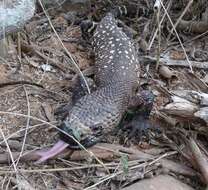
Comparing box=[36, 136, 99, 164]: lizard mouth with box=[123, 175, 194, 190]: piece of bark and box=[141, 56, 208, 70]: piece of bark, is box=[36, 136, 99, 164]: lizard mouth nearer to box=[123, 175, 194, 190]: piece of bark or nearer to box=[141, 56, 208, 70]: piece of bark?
box=[123, 175, 194, 190]: piece of bark

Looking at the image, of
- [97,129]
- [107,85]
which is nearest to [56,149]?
[97,129]

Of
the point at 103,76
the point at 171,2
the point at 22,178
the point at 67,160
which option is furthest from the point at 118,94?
the point at 171,2

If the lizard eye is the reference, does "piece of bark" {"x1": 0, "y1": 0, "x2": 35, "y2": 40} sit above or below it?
above

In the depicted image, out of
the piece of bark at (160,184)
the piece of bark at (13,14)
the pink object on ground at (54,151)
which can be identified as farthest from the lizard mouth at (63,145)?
the piece of bark at (13,14)

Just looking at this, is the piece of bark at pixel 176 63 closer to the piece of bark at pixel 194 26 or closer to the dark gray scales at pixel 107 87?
the dark gray scales at pixel 107 87

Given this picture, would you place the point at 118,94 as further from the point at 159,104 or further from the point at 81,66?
the point at 81,66

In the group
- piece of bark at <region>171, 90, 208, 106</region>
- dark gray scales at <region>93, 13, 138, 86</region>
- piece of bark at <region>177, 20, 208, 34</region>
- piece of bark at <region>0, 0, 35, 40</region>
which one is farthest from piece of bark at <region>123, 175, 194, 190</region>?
piece of bark at <region>177, 20, 208, 34</region>

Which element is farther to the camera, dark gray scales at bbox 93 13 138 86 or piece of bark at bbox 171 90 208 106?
dark gray scales at bbox 93 13 138 86

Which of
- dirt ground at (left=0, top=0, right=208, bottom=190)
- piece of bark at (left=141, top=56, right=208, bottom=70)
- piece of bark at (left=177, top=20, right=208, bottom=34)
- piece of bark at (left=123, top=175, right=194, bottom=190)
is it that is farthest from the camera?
piece of bark at (left=177, top=20, right=208, bottom=34)
